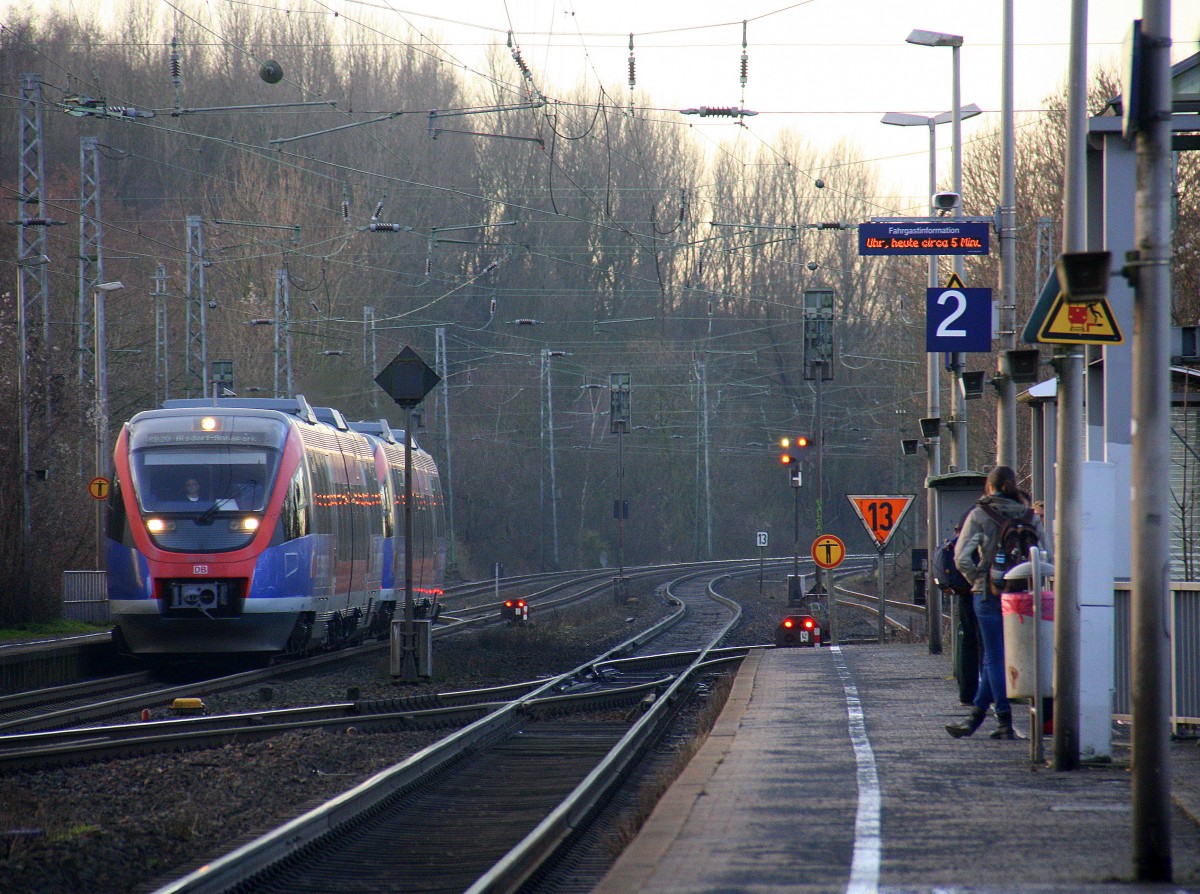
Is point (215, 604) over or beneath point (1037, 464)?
beneath

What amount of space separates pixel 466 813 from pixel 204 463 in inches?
437

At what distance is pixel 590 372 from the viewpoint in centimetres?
6838

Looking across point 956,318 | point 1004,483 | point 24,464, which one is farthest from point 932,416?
point 24,464

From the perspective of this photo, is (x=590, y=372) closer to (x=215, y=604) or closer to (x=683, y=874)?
(x=215, y=604)

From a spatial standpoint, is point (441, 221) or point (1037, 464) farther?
point (441, 221)

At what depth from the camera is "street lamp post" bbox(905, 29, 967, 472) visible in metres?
21.0

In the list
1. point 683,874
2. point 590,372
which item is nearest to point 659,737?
point 683,874

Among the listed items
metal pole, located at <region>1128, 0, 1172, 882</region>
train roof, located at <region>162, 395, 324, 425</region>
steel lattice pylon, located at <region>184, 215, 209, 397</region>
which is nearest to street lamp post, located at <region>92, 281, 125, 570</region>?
steel lattice pylon, located at <region>184, 215, 209, 397</region>

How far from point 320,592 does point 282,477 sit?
2247mm

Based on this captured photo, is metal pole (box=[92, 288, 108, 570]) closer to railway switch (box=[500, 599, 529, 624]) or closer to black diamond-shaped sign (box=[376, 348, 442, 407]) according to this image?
railway switch (box=[500, 599, 529, 624])

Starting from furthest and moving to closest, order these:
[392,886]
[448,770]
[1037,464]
A: [1037,464], [448,770], [392,886]

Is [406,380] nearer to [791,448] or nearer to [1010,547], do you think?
[1010,547]

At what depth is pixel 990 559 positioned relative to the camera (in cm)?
1056

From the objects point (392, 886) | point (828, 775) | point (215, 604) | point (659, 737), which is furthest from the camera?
point (215, 604)
